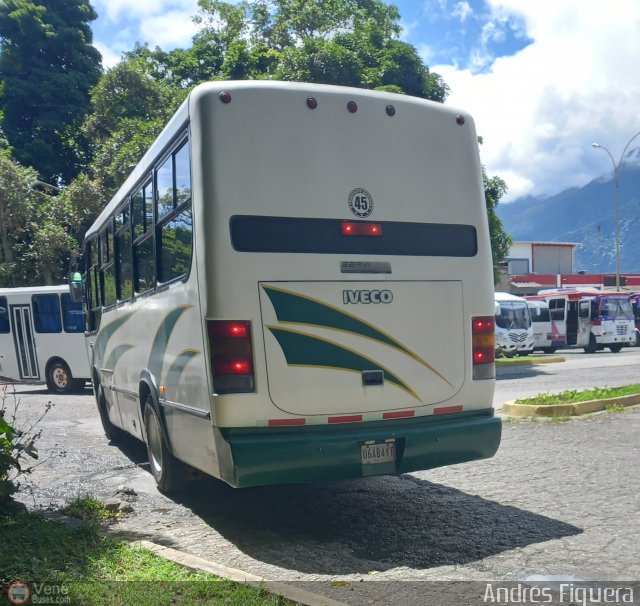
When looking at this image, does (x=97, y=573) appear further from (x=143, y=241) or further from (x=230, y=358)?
(x=143, y=241)

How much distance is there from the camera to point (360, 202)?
609cm

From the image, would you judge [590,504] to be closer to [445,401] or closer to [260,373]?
[445,401]

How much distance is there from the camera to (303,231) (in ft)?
19.3

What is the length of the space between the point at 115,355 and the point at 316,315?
471 cm

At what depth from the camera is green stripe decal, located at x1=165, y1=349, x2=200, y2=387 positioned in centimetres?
599

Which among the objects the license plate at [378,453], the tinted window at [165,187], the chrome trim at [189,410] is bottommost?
the license plate at [378,453]

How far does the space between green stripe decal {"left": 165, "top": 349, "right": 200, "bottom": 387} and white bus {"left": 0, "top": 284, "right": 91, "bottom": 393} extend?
43.2 feet

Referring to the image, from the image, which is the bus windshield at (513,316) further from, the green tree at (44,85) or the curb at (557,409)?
the green tree at (44,85)

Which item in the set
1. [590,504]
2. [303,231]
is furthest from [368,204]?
[590,504]

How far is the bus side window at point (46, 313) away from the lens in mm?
19828

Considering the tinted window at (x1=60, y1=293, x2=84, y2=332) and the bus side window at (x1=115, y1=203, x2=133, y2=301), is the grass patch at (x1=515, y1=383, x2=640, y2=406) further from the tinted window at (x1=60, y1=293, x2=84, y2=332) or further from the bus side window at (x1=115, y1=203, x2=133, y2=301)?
the tinted window at (x1=60, y1=293, x2=84, y2=332)

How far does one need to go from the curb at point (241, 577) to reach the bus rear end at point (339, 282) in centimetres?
63

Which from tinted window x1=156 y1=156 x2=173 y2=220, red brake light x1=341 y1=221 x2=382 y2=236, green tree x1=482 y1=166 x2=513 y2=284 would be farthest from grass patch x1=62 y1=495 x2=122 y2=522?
green tree x1=482 y1=166 x2=513 y2=284

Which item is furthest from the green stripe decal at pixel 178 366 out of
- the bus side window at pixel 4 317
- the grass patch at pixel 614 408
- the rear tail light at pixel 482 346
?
the bus side window at pixel 4 317
